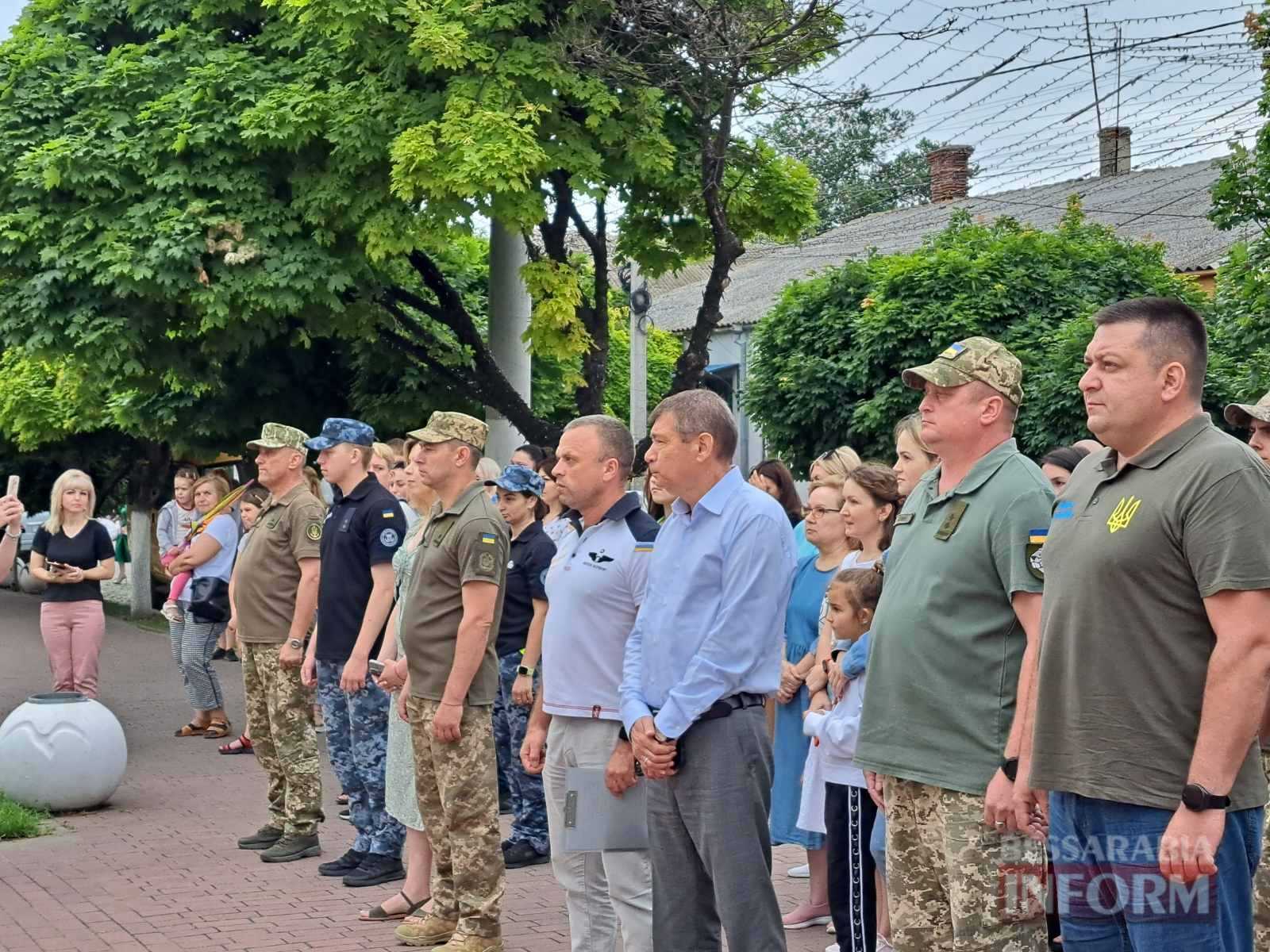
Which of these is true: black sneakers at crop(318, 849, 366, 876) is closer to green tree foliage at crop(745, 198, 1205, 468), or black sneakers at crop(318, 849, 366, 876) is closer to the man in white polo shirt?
the man in white polo shirt

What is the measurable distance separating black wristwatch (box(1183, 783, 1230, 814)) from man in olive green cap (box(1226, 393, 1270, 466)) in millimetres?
1636

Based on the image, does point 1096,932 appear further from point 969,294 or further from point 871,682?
point 969,294

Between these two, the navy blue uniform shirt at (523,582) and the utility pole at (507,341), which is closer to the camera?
the navy blue uniform shirt at (523,582)

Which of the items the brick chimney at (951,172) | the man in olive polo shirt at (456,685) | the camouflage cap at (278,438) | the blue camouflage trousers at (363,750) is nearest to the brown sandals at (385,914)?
the man in olive polo shirt at (456,685)

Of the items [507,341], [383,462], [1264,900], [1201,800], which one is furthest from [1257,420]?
[507,341]

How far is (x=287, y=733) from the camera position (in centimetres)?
849

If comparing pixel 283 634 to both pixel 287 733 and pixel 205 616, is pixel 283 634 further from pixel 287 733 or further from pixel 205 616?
pixel 205 616

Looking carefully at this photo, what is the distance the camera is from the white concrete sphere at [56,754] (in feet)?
31.7

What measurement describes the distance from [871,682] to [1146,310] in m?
1.36

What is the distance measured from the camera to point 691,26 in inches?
553

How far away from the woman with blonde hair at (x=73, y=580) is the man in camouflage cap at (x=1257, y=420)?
382 inches

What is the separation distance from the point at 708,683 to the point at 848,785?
1.36m

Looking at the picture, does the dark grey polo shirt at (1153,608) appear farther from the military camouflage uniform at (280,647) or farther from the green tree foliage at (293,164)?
the green tree foliage at (293,164)

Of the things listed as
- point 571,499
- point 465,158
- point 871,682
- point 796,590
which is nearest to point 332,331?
point 465,158
